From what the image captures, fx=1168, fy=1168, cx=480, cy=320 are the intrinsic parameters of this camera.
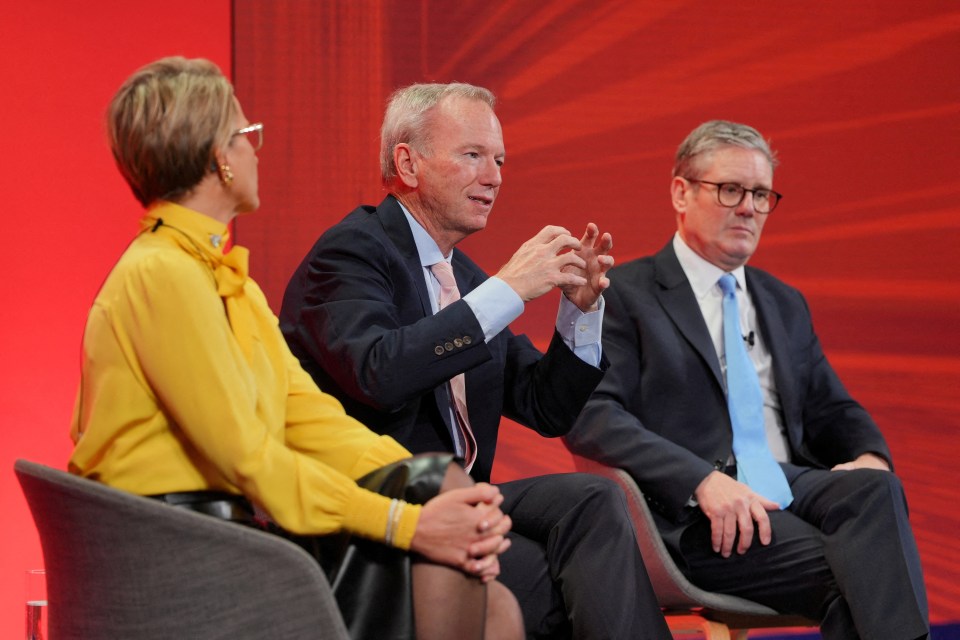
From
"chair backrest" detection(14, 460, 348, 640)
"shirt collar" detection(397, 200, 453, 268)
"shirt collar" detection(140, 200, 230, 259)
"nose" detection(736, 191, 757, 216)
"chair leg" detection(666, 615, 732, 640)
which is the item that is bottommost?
"chair leg" detection(666, 615, 732, 640)

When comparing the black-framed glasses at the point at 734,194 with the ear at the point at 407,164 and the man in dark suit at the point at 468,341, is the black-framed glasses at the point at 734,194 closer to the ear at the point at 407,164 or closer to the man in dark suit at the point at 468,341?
the man in dark suit at the point at 468,341

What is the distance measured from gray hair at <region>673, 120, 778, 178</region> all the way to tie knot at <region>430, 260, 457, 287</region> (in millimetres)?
→ 995

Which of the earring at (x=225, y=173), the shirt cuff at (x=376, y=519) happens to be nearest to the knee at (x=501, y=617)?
the shirt cuff at (x=376, y=519)

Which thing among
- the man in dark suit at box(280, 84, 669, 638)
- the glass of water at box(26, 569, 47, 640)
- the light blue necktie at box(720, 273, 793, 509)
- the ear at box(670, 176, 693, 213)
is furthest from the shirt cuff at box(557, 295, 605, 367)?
the glass of water at box(26, 569, 47, 640)

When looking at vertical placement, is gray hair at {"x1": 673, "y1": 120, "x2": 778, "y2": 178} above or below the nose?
above

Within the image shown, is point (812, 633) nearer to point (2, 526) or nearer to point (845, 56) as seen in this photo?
point (845, 56)

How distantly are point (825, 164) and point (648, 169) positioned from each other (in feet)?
2.13

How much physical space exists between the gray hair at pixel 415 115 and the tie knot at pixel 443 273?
0.25m

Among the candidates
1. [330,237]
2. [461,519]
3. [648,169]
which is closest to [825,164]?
[648,169]

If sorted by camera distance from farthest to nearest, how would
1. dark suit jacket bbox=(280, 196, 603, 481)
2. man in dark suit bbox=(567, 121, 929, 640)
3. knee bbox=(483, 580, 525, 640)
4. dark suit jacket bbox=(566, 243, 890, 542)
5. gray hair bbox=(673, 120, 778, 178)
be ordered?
gray hair bbox=(673, 120, 778, 178) → dark suit jacket bbox=(566, 243, 890, 542) → man in dark suit bbox=(567, 121, 929, 640) → dark suit jacket bbox=(280, 196, 603, 481) → knee bbox=(483, 580, 525, 640)

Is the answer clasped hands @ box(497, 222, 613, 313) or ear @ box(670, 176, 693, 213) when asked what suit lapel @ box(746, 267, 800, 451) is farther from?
clasped hands @ box(497, 222, 613, 313)

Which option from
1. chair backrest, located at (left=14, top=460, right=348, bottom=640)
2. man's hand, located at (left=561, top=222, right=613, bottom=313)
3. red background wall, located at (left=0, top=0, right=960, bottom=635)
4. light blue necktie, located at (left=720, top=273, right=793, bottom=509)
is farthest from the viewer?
red background wall, located at (left=0, top=0, right=960, bottom=635)

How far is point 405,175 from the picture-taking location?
104 inches

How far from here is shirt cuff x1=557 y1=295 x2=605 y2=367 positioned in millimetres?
2576
